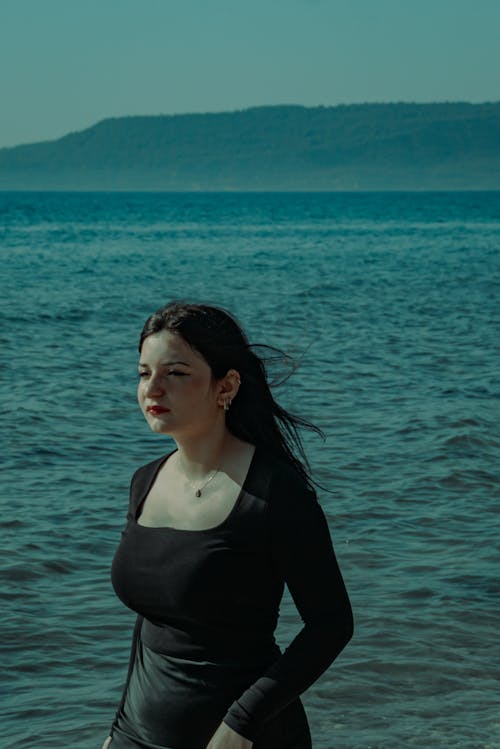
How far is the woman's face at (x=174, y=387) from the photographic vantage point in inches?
97.3

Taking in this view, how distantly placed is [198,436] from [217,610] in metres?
0.36

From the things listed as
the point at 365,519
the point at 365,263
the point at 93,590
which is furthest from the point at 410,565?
the point at 365,263

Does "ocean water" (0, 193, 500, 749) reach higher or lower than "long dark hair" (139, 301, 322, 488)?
lower

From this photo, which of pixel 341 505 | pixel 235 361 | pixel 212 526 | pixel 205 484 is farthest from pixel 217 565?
pixel 341 505

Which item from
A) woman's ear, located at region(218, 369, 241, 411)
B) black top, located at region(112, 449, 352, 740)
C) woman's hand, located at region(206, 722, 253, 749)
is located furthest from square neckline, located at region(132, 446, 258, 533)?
woman's hand, located at region(206, 722, 253, 749)

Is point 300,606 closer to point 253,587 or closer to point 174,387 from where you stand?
point 253,587

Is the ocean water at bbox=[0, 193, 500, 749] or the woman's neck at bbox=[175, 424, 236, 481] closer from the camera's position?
the woman's neck at bbox=[175, 424, 236, 481]

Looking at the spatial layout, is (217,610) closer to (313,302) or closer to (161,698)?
(161,698)

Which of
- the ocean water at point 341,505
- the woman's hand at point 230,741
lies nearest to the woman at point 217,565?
the woman's hand at point 230,741

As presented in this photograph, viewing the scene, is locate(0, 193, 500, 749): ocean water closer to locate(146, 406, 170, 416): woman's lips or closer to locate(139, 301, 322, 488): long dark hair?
locate(139, 301, 322, 488): long dark hair

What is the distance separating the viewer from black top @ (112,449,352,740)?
2.32 m

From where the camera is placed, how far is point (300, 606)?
2.37m

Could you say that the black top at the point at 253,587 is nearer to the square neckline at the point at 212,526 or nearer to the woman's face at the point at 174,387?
the square neckline at the point at 212,526

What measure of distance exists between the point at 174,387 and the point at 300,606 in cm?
50
